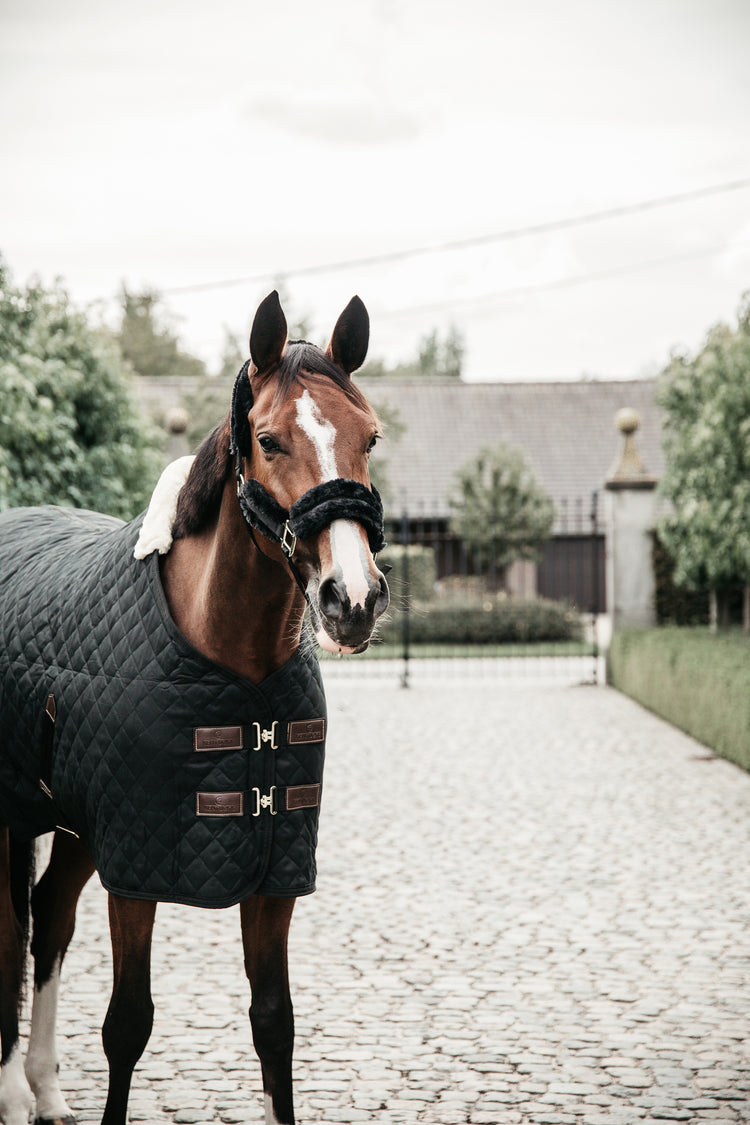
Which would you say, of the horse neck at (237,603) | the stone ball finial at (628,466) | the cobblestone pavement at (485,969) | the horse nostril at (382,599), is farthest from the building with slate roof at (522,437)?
the horse nostril at (382,599)

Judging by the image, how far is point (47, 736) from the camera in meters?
2.94

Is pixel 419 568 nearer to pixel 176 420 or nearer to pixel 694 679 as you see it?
pixel 176 420

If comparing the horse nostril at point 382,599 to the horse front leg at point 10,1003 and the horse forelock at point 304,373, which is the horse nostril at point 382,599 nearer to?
the horse forelock at point 304,373

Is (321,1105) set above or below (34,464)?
below

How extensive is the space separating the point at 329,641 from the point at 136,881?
91 cm

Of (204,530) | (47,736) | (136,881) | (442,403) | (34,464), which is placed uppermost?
(442,403)

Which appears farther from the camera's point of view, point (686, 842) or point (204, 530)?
point (686, 842)

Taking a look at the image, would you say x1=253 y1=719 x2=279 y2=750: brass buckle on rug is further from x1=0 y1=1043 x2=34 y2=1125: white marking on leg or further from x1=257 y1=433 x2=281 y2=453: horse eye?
x1=0 y1=1043 x2=34 y2=1125: white marking on leg

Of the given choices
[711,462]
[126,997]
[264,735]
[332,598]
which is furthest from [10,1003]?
[711,462]

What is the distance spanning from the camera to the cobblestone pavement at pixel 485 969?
349cm

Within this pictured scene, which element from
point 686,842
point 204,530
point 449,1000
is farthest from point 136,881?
point 686,842

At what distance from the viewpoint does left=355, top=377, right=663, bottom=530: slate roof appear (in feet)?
95.5

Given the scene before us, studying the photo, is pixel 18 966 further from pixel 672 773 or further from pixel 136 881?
pixel 672 773

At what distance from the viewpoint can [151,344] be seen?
40.3m
